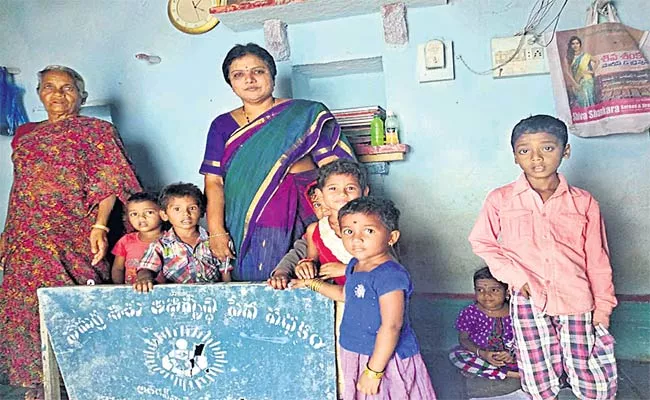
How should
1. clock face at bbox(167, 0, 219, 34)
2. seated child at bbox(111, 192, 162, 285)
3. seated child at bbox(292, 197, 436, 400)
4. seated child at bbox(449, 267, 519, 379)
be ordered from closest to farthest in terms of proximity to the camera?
seated child at bbox(292, 197, 436, 400)
seated child at bbox(111, 192, 162, 285)
seated child at bbox(449, 267, 519, 379)
clock face at bbox(167, 0, 219, 34)

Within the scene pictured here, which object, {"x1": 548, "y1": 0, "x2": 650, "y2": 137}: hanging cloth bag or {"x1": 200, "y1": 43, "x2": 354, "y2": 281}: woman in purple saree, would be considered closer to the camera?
{"x1": 200, "y1": 43, "x2": 354, "y2": 281}: woman in purple saree

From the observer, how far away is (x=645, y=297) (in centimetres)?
250

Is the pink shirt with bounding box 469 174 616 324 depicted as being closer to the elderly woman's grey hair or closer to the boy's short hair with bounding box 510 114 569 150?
the boy's short hair with bounding box 510 114 569 150

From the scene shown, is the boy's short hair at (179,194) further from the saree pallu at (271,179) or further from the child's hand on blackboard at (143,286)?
the child's hand on blackboard at (143,286)

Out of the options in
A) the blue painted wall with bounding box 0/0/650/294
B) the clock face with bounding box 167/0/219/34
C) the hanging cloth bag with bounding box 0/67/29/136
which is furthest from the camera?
the hanging cloth bag with bounding box 0/67/29/136

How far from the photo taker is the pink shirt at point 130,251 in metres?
2.27

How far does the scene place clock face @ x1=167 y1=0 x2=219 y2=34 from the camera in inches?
117

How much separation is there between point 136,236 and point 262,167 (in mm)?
624

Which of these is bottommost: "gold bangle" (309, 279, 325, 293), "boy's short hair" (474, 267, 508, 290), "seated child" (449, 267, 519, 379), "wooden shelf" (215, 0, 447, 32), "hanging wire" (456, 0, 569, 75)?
"seated child" (449, 267, 519, 379)


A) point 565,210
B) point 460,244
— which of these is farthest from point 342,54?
point 565,210

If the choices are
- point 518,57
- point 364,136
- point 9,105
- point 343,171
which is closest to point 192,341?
point 343,171

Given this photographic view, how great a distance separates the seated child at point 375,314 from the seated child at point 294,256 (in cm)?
15

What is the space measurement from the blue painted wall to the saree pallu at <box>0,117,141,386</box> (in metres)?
0.77

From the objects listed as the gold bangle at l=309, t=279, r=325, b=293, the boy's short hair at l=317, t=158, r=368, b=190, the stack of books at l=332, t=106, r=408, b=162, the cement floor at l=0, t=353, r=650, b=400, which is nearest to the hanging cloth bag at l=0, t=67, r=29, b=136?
the cement floor at l=0, t=353, r=650, b=400
